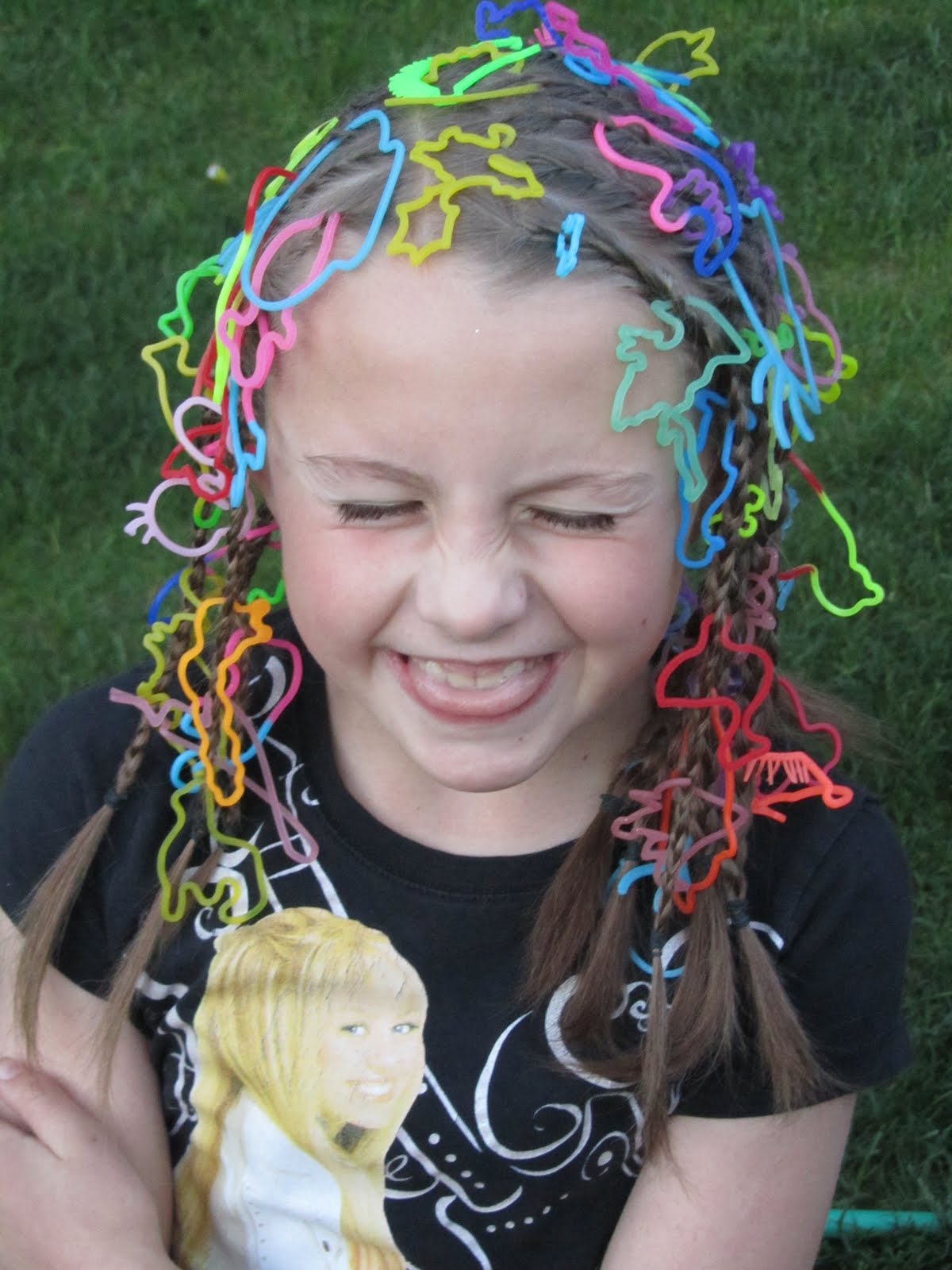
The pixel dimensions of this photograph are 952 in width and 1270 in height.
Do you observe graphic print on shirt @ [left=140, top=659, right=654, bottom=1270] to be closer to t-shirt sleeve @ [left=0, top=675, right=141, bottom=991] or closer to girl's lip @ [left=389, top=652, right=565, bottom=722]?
t-shirt sleeve @ [left=0, top=675, right=141, bottom=991]

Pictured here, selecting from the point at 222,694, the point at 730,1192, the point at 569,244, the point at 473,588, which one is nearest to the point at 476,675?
the point at 473,588

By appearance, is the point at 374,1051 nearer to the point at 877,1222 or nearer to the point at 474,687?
the point at 474,687

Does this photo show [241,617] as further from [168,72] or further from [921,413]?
[168,72]

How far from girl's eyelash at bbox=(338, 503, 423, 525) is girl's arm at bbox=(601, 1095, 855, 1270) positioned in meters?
0.82

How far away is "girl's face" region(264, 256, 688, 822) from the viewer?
151 centimetres

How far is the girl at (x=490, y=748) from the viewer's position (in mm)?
1562

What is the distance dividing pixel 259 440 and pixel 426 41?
14.4 ft

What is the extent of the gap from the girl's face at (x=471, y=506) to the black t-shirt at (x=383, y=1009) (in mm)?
252

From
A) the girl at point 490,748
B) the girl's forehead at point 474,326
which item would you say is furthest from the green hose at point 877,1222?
the girl's forehead at point 474,326

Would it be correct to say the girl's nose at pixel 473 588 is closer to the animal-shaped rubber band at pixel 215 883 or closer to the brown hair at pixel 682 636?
the brown hair at pixel 682 636

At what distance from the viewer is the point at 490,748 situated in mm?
1730

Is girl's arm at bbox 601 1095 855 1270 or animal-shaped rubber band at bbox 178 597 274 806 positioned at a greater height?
animal-shaped rubber band at bbox 178 597 274 806

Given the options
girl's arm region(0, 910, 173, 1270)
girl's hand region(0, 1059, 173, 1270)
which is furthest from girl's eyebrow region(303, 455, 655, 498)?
girl's hand region(0, 1059, 173, 1270)

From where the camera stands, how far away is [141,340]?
14.6 ft
